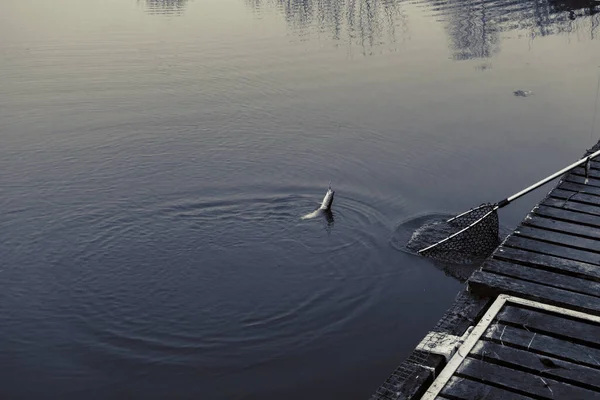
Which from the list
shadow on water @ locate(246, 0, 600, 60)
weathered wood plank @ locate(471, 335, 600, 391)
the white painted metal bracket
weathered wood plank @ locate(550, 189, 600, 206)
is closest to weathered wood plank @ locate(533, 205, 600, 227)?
weathered wood plank @ locate(550, 189, 600, 206)

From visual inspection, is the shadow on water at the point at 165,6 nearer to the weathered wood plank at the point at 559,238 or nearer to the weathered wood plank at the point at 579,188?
the weathered wood plank at the point at 579,188

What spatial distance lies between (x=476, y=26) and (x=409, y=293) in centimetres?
1598

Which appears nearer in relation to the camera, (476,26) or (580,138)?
(580,138)

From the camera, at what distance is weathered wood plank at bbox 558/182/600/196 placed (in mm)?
9115

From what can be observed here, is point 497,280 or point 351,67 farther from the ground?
point 351,67

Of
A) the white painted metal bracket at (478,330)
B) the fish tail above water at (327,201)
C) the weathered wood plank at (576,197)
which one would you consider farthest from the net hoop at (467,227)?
the white painted metal bracket at (478,330)

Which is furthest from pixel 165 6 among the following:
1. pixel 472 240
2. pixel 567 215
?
pixel 567 215

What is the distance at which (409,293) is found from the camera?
29.8 feet

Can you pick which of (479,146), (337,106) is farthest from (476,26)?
(479,146)

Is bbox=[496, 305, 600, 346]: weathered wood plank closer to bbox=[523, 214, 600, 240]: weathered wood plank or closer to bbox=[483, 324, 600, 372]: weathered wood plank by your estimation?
bbox=[483, 324, 600, 372]: weathered wood plank

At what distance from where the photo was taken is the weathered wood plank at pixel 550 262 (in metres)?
6.96

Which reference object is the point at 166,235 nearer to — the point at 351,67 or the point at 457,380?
the point at 457,380

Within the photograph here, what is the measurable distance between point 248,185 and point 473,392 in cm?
706

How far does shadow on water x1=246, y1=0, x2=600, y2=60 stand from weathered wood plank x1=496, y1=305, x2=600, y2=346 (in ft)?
47.1
